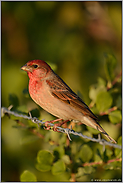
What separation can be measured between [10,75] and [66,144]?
389cm

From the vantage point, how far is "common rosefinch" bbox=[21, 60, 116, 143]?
382 centimetres

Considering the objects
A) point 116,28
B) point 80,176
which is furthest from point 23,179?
point 116,28

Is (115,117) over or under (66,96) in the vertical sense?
under

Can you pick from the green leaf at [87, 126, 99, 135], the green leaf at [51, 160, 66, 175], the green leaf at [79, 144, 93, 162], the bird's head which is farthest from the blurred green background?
the green leaf at [51, 160, 66, 175]

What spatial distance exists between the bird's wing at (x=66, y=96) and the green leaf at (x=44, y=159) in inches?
33.2

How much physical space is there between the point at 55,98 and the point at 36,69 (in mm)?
598

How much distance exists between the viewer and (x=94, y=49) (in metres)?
8.24

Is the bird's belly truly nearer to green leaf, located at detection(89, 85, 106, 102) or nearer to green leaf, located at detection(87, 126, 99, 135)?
green leaf, located at detection(87, 126, 99, 135)

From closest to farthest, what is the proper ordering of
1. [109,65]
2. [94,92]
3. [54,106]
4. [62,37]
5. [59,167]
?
[59,167] < [54,106] < [94,92] < [109,65] < [62,37]

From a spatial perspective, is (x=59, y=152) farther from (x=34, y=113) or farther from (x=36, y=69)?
(x=36, y=69)

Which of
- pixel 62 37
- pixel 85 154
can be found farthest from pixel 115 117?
pixel 62 37

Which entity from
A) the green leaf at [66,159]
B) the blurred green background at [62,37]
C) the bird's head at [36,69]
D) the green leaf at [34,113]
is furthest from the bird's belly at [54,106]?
the blurred green background at [62,37]

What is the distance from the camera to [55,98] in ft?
→ 12.8

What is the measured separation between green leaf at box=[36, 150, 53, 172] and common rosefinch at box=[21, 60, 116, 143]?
612 millimetres
